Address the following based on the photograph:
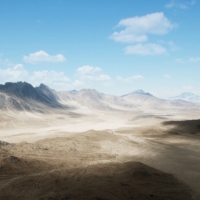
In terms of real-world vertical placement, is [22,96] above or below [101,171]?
above

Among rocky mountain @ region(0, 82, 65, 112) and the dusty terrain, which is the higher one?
rocky mountain @ region(0, 82, 65, 112)

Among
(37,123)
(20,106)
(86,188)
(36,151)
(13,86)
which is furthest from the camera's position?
(13,86)

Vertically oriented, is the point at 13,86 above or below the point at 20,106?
above

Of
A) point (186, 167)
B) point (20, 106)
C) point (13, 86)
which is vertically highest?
point (13, 86)

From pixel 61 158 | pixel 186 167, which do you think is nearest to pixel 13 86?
pixel 61 158

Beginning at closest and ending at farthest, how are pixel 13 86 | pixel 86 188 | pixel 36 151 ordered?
pixel 86 188 → pixel 36 151 → pixel 13 86

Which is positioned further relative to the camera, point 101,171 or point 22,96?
point 22,96

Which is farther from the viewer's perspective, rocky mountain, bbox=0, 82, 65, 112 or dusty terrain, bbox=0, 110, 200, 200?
rocky mountain, bbox=0, 82, 65, 112

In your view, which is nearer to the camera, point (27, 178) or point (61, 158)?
point (27, 178)

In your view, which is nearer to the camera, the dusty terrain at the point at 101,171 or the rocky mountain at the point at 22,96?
the dusty terrain at the point at 101,171

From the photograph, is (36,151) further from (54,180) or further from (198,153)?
(198,153)

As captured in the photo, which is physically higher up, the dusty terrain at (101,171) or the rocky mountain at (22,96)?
the rocky mountain at (22,96)
